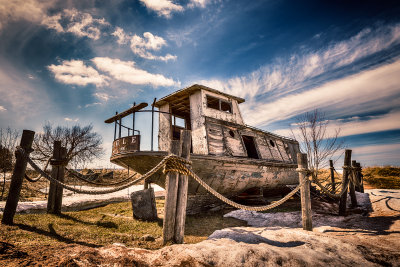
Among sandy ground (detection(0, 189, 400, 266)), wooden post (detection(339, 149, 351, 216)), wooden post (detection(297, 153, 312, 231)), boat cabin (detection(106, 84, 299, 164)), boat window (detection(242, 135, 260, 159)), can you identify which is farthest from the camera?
boat window (detection(242, 135, 260, 159))

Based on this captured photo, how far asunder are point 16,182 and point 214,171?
17.9 ft

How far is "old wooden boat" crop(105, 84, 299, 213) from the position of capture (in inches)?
270

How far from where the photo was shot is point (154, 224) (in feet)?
18.3

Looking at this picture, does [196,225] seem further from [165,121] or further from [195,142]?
[165,121]

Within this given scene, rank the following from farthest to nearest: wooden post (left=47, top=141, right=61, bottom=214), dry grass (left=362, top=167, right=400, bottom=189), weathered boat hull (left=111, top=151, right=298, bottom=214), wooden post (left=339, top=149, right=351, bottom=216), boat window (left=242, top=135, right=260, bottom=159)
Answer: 1. dry grass (left=362, top=167, right=400, bottom=189)
2. boat window (left=242, top=135, right=260, bottom=159)
3. weathered boat hull (left=111, top=151, right=298, bottom=214)
4. wooden post (left=339, top=149, right=351, bottom=216)
5. wooden post (left=47, top=141, right=61, bottom=214)

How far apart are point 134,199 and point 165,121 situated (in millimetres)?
4392

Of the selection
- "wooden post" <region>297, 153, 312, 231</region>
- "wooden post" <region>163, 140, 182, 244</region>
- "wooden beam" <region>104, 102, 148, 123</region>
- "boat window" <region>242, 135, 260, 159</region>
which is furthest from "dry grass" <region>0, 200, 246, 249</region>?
"boat window" <region>242, 135, 260, 159</region>

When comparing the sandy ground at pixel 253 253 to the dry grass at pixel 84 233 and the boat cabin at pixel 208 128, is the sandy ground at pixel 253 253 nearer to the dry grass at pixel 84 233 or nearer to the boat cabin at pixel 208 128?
the dry grass at pixel 84 233

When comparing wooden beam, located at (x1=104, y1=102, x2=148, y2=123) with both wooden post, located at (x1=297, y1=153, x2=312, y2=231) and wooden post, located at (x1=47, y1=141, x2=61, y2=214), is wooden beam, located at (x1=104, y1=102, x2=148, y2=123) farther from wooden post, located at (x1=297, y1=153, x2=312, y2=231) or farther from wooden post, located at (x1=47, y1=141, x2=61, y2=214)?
wooden post, located at (x1=297, y1=153, x2=312, y2=231)

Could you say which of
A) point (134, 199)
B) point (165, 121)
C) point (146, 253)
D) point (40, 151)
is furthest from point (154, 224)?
point (40, 151)

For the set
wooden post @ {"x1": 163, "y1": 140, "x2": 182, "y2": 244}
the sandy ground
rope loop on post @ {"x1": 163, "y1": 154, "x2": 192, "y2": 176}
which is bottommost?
the sandy ground

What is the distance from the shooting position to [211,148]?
24.8 ft

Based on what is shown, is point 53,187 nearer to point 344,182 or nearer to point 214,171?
point 214,171

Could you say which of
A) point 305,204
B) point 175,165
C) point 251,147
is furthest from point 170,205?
point 251,147
